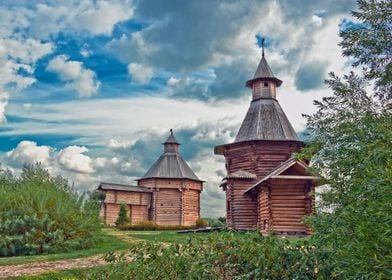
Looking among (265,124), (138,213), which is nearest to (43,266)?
(265,124)

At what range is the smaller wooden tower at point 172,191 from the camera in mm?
38500

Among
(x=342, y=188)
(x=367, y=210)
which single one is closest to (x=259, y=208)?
(x=342, y=188)

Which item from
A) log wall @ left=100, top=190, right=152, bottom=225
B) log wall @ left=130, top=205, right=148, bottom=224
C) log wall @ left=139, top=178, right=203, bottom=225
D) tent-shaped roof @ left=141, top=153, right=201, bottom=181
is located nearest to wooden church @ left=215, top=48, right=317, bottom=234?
log wall @ left=139, top=178, right=203, bottom=225

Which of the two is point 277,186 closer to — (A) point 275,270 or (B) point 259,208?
(B) point 259,208

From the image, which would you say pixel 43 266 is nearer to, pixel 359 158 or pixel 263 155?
pixel 359 158

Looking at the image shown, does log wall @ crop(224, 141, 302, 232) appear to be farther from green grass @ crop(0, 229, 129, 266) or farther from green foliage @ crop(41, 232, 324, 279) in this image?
green foliage @ crop(41, 232, 324, 279)

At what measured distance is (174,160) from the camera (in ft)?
134

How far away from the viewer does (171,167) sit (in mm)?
39969

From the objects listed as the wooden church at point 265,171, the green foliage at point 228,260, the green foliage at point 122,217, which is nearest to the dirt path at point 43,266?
the green foliage at point 228,260

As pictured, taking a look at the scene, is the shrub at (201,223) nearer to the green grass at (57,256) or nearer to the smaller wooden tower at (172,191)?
the smaller wooden tower at (172,191)

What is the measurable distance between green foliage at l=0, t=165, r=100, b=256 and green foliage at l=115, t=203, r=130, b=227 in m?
16.8

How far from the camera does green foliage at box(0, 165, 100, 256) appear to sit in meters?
14.8

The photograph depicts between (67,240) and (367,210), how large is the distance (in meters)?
12.7

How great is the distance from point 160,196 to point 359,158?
33972 mm
